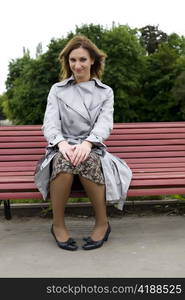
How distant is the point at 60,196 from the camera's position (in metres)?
2.87

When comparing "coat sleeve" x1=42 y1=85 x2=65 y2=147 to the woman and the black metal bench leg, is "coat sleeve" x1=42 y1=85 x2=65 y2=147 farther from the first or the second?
the black metal bench leg

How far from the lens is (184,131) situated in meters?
3.95

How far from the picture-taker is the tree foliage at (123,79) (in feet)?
65.9

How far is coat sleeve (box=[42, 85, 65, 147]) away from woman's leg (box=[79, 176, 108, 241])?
405 millimetres

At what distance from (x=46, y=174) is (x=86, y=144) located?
36 cm

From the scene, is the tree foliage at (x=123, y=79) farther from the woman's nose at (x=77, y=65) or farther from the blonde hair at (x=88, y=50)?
the woman's nose at (x=77, y=65)

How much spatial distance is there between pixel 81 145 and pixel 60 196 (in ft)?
1.26

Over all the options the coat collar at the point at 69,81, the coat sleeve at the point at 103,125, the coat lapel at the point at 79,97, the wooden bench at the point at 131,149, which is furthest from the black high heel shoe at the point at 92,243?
the coat collar at the point at 69,81

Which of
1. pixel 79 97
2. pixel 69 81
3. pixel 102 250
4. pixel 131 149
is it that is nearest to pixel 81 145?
pixel 79 97

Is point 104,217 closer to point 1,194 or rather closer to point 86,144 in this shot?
point 86,144

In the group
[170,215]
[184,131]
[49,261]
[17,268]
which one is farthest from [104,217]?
[184,131]

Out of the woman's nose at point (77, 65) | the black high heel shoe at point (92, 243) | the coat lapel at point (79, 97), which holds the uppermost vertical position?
the woman's nose at point (77, 65)

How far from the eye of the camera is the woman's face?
10.5 feet

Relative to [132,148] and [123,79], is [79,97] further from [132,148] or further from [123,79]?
[123,79]
